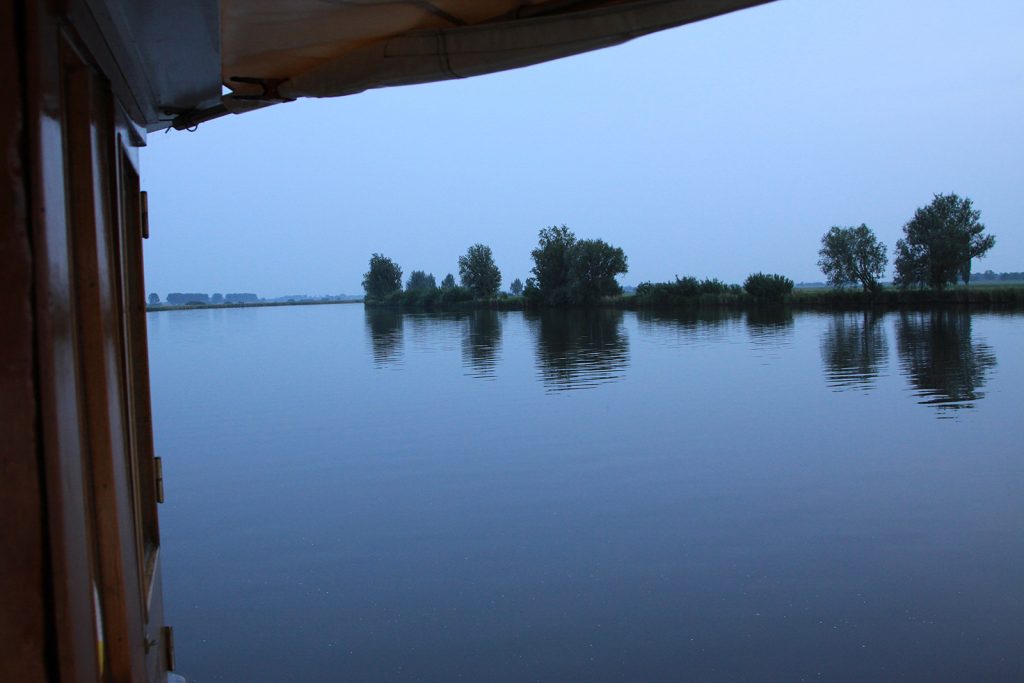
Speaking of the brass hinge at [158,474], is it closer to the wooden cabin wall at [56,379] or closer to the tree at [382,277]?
the wooden cabin wall at [56,379]

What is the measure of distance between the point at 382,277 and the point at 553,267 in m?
45.9

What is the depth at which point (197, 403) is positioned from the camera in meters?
16.3

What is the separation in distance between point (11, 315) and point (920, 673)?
4.36m

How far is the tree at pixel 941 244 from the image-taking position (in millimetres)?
53094

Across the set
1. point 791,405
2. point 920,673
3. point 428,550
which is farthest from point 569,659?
point 791,405

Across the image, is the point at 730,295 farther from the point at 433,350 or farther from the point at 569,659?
the point at 569,659

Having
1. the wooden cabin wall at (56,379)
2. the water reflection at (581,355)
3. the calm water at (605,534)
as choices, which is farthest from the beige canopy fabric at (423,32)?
the water reflection at (581,355)

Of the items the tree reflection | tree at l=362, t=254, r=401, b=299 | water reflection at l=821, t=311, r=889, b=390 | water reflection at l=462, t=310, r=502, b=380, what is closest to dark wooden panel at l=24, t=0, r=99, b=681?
water reflection at l=821, t=311, r=889, b=390

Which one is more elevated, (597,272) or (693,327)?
(597,272)

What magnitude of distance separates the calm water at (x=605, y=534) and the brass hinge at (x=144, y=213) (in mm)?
2702

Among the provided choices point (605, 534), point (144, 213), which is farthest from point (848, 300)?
point (144, 213)

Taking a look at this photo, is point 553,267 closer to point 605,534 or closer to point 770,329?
point 770,329

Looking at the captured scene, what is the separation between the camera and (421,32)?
184cm

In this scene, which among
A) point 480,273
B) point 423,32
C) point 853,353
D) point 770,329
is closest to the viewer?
point 423,32
